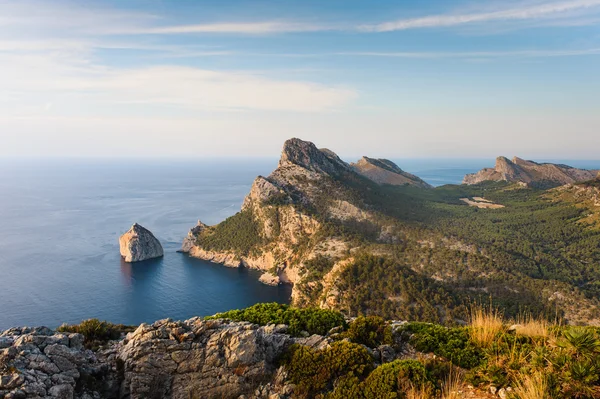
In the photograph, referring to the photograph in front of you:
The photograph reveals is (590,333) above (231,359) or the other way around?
above

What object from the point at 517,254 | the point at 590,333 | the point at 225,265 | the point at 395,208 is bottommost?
the point at 225,265

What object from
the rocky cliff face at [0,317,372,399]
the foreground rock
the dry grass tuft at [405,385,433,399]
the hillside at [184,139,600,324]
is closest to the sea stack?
the hillside at [184,139,600,324]

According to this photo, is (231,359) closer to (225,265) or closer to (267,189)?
(225,265)

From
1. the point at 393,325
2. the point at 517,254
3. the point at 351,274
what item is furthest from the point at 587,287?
the point at 393,325

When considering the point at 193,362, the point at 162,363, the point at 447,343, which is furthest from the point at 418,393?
the point at 162,363

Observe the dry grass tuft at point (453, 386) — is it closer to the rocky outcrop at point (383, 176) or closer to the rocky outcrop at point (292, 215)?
the rocky outcrop at point (292, 215)

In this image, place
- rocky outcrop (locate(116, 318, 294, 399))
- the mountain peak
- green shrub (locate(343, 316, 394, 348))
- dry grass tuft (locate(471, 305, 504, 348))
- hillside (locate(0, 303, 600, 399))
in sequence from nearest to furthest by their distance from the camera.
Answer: hillside (locate(0, 303, 600, 399))
rocky outcrop (locate(116, 318, 294, 399))
dry grass tuft (locate(471, 305, 504, 348))
green shrub (locate(343, 316, 394, 348))
the mountain peak

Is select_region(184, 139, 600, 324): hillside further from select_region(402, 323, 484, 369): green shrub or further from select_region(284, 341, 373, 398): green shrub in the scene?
select_region(284, 341, 373, 398): green shrub
